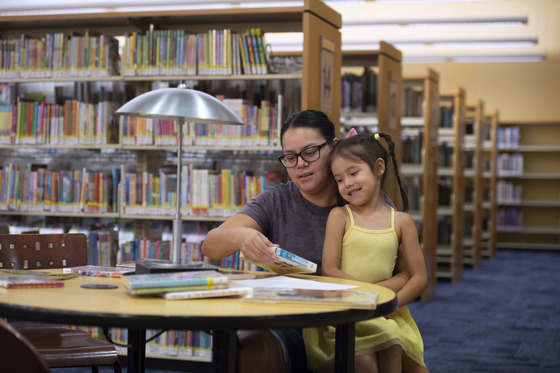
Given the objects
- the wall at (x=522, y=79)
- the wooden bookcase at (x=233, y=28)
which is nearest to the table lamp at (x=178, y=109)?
the wooden bookcase at (x=233, y=28)

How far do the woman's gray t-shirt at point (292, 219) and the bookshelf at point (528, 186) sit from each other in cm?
1039

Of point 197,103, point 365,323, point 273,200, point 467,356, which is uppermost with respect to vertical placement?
point 197,103

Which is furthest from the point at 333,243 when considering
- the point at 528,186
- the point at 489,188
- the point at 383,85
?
the point at 528,186

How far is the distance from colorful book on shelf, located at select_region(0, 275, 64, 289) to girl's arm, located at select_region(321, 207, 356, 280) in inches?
32.5

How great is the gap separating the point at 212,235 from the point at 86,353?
1.79ft

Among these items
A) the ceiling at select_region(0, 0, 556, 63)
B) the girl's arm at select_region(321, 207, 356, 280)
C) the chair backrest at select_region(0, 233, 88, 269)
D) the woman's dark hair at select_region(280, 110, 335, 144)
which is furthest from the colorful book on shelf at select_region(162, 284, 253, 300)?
the ceiling at select_region(0, 0, 556, 63)

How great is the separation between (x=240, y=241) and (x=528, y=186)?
454 inches

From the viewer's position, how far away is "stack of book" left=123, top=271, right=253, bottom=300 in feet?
5.45

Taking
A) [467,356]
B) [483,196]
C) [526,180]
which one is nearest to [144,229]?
[467,356]

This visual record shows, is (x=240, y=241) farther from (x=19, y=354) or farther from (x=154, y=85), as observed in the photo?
(x=154, y=85)

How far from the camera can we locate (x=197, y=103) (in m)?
1.97

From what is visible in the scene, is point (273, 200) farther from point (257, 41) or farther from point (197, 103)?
point (257, 41)

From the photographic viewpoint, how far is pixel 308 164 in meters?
2.48

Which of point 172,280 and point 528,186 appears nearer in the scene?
point 172,280
